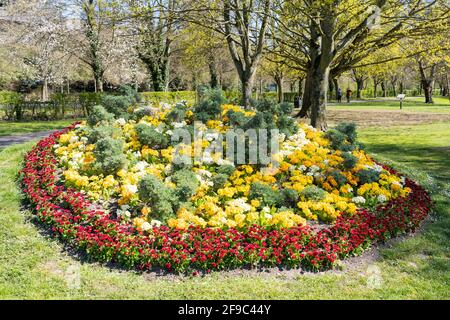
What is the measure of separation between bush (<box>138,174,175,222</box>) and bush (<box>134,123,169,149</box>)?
2004 millimetres

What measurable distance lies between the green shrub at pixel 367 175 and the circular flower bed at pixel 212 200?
2 centimetres

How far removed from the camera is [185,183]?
5445mm

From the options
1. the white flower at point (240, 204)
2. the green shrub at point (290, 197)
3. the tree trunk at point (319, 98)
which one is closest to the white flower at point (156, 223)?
the white flower at point (240, 204)

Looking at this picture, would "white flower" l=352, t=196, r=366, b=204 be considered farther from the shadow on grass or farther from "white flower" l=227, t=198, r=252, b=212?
"white flower" l=227, t=198, r=252, b=212

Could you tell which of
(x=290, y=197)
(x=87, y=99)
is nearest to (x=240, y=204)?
(x=290, y=197)

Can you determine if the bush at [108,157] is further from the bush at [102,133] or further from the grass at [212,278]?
the grass at [212,278]

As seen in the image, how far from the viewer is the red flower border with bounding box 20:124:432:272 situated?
4453 mm

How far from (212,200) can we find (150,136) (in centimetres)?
217

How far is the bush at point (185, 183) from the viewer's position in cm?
535

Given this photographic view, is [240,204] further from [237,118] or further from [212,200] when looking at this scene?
[237,118]

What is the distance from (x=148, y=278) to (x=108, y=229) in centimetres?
86

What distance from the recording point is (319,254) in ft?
15.0
